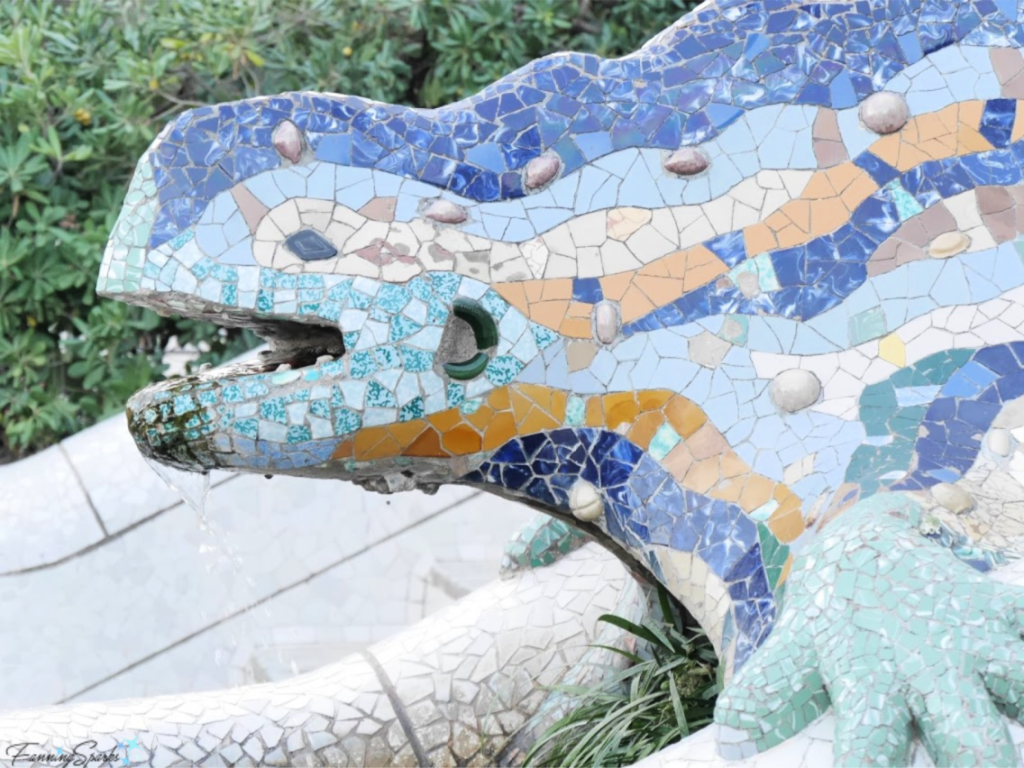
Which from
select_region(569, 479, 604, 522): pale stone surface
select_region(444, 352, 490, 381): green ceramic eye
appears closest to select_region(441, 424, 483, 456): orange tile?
select_region(444, 352, 490, 381): green ceramic eye

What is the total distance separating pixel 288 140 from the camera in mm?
3451

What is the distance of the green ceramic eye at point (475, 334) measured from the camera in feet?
11.2

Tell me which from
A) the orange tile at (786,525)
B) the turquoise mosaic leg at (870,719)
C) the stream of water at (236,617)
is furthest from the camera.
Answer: the stream of water at (236,617)

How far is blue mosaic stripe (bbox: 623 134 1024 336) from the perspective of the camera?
347cm

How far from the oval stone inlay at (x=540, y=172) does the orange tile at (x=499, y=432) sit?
48 cm

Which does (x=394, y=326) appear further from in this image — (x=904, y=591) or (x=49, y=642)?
(x=49, y=642)

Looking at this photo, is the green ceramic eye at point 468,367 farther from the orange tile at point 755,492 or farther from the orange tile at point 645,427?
the orange tile at point 755,492

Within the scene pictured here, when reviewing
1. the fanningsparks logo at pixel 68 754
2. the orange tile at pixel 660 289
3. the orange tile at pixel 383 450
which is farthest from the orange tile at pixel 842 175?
the fanningsparks logo at pixel 68 754

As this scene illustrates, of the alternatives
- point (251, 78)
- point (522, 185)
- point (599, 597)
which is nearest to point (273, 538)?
point (251, 78)

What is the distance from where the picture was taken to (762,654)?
9.61 feet

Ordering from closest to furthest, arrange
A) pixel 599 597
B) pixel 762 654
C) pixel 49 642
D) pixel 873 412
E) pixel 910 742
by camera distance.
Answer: pixel 910 742
pixel 762 654
pixel 873 412
pixel 599 597
pixel 49 642

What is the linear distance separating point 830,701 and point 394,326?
1120 millimetres

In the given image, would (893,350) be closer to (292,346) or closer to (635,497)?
(635,497)

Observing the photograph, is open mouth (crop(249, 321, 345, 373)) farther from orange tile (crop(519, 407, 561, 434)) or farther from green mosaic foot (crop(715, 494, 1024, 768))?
Answer: green mosaic foot (crop(715, 494, 1024, 768))
